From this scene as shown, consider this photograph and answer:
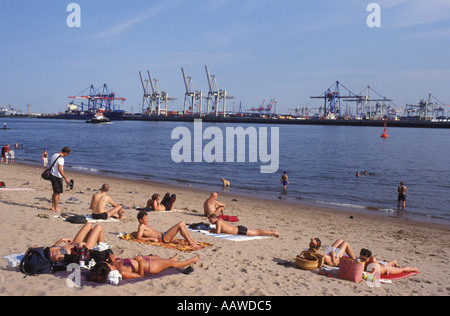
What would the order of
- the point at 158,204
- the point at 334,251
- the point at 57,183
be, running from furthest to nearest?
the point at 158,204 → the point at 57,183 → the point at 334,251

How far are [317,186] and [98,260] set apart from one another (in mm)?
16526

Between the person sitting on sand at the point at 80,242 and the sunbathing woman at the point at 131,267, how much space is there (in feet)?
2.37

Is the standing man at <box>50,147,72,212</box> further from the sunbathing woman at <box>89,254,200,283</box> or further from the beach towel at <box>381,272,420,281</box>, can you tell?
the beach towel at <box>381,272,420,281</box>

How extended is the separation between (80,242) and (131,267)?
119 centimetres

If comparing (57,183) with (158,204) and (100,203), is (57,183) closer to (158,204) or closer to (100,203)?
(100,203)

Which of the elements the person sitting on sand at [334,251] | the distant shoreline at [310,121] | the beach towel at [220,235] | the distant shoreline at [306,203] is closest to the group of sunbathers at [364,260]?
the person sitting on sand at [334,251]

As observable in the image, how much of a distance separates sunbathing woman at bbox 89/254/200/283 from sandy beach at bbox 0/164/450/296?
0.14 meters

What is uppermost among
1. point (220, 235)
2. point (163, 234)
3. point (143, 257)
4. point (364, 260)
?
point (143, 257)

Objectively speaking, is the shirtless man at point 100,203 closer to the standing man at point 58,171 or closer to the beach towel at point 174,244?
the standing man at point 58,171

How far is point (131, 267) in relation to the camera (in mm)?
5238

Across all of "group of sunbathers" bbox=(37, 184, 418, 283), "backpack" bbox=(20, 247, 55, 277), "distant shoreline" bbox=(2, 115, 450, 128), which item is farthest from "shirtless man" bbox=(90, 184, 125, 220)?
"distant shoreline" bbox=(2, 115, 450, 128)

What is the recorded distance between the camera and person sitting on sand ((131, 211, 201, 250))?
704cm

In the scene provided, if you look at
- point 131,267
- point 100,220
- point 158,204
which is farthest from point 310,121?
point 131,267

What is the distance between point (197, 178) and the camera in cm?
2198
